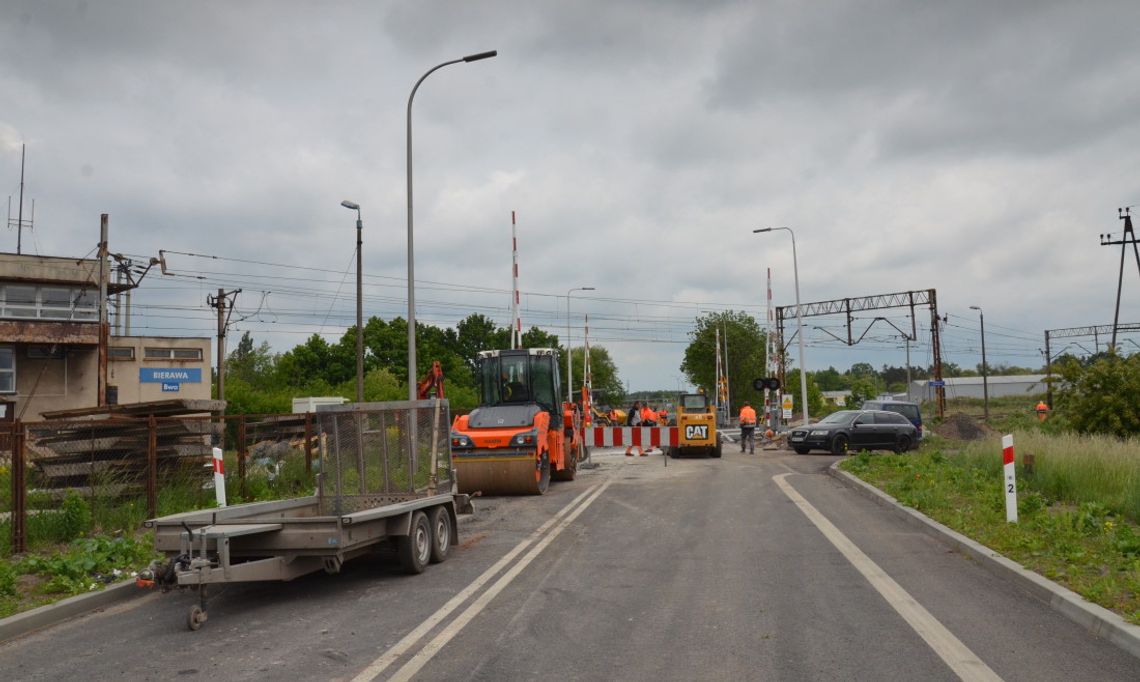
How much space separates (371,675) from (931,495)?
1042 cm

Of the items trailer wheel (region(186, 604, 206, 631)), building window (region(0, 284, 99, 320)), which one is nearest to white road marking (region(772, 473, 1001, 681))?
trailer wheel (region(186, 604, 206, 631))

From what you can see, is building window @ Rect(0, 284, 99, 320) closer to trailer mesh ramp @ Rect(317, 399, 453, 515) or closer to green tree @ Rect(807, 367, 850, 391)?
trailer mesh ramp @ Rect(317, 399, 453, 515)

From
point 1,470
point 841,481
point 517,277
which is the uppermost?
point 517,277

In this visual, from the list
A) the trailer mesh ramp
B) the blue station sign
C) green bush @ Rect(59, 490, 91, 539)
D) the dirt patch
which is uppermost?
the blue station sign

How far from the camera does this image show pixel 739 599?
7.62 meters

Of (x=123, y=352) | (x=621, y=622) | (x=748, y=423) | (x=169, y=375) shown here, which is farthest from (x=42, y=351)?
(x=621, y=622)

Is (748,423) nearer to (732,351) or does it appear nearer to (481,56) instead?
(481,56)

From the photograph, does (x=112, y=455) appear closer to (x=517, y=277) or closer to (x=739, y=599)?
(x=739, y=599)

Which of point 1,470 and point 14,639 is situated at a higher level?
point 1,470

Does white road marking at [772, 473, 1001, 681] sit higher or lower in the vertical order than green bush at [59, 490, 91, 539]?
lower

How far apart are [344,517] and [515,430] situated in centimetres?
942

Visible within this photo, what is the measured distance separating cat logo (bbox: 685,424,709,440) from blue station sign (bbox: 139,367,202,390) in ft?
106

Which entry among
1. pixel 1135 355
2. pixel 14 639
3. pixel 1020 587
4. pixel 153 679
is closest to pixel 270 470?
pixel 14 639

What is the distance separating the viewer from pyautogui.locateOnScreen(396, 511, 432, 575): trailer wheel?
9000mm
